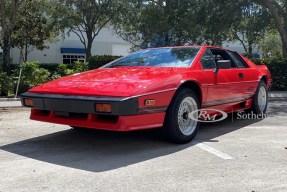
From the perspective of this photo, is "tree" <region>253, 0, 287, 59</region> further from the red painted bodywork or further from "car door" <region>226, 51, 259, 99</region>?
the red painted bodywork

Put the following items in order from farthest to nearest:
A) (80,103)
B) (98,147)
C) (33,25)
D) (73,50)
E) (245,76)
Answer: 1. (73,50)
2. (33,25)
3. (245,76)
4. (98,147)
5. (80,103)

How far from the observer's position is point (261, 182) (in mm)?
3461

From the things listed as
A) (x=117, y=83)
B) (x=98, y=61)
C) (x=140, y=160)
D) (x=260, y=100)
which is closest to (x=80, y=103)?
(x=117, y=83)

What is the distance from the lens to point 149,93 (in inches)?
170

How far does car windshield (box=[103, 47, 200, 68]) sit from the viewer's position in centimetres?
542

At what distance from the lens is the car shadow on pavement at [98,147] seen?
4090mm

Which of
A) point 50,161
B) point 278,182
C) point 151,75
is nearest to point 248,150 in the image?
point 278,182

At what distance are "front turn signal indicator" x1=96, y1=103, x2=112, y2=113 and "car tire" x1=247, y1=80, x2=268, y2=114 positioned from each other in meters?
3.59

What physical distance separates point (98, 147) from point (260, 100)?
3.74m

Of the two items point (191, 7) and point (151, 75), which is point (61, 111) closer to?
point (151, 75)

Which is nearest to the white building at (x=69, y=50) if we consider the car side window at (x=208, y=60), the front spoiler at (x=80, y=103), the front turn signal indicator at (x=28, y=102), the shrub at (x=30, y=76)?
the shrub at (x=30, y=76)

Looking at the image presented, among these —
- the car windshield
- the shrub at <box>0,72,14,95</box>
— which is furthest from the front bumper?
the shrub at <box>0,72,14,95</box>

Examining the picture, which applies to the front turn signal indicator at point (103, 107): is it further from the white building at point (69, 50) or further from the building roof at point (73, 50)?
the building roof at point (73, 50)

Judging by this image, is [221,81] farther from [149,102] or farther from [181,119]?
[149,102]
